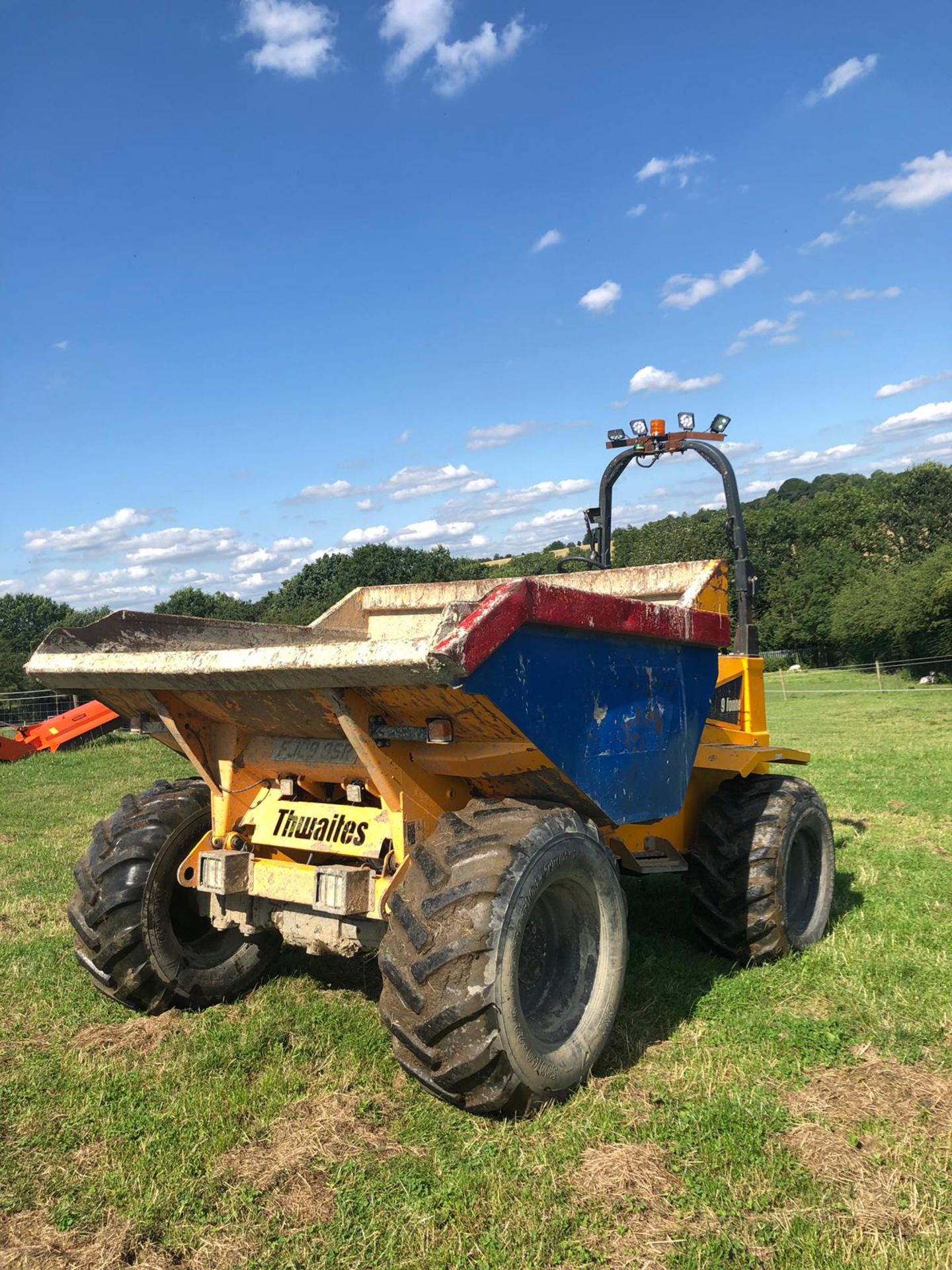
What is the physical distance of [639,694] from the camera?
397cm

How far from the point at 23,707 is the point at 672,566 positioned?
20.0 metres

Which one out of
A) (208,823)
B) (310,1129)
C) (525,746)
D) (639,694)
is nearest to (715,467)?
(639,694)

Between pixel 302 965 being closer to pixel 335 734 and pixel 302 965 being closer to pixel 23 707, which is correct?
pixel 335 734

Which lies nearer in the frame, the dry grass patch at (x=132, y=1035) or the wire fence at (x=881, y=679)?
the dry grass patch at (x=132, y=1035)

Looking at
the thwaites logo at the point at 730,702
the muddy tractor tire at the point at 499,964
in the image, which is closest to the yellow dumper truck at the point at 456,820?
the muddy tractor tire at the point at 499,964

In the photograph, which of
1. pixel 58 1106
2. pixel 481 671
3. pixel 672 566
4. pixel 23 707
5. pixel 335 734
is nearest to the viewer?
pixel 481 671

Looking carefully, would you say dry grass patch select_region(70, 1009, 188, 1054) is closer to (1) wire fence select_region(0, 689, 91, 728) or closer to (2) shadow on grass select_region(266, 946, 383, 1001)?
(2) shadow on grass select_region(266, 946, 383, 1001)

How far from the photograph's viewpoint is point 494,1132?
316cm

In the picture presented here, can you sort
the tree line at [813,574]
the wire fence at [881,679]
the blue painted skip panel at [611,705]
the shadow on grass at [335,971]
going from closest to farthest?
the blue painted skip panel at [611,705], the shadow on grass at [335,971], the wire fence at [881,679], the tree line at [813,574]

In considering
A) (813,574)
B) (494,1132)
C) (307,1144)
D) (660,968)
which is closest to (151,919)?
(307,1144)

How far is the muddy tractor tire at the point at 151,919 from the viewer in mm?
4113

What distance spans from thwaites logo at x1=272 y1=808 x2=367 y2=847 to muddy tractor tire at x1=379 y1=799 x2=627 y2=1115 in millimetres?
510

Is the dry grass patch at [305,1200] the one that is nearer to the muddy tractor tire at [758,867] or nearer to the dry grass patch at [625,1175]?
the dry grass patch at [625,1175]

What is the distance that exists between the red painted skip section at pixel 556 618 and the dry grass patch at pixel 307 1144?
5.50ft
